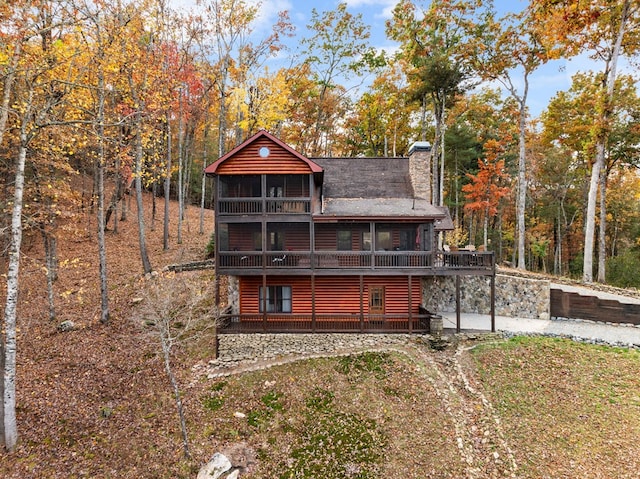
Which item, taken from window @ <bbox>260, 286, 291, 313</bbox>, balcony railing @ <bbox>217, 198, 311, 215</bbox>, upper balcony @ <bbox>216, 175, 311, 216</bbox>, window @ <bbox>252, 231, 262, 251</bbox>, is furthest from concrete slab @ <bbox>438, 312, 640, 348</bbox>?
window @ <bbox>252, 231, 262, 251</bbox>

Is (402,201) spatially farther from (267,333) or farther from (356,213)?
(267,333)

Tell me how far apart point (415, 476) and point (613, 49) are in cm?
2600

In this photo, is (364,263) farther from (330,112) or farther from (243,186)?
(330,112)

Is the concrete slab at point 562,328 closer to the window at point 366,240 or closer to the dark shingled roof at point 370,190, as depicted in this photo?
the window at point 366,240

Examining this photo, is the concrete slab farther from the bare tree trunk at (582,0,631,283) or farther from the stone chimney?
the stone chimney

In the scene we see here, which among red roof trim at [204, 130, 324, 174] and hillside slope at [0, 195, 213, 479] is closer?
hillside slope at [0, 195, 213, 479]

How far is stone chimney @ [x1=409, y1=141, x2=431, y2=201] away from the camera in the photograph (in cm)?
1672

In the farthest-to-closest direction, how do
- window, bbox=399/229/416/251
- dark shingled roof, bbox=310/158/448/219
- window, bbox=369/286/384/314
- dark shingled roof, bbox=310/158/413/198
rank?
dark shingled roof, bbox=310/158/413/198 → window, bbox=399/229/416/251 → window, bbox=369/286/384/314 → dark shingled roof, bbox=310/158/448/219

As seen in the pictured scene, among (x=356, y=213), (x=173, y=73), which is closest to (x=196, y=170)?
(x=173, y=73)

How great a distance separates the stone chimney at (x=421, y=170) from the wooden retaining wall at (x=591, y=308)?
8.39 metres

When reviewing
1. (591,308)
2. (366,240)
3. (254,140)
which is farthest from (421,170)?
(591,308)

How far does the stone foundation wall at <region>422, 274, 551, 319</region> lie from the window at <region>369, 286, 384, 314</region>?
2826mm

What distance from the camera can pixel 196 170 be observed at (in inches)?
1585

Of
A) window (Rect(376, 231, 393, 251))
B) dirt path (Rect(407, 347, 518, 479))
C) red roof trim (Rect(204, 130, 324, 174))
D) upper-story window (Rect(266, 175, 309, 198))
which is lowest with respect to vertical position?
dirt path (Rect(407, 347, 518, 479))
